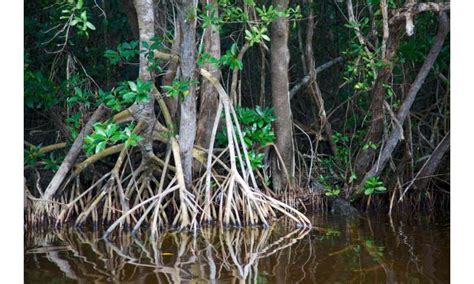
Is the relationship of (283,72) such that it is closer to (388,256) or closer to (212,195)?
(212,195)

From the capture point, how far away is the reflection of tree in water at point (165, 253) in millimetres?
4168

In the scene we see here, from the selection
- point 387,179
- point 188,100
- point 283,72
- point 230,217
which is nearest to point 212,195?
point 230,217

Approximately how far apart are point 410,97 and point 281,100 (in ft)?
3.94

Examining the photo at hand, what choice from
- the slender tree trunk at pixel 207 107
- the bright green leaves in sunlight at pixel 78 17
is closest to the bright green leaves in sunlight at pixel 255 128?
the slender tree trunk at pixel 207 107

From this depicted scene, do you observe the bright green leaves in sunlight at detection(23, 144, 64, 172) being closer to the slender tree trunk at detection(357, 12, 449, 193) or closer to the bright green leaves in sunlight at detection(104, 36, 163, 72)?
the bright green leaves in sunlight at detection(104, 36, 163, 72)

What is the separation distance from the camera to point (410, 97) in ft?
20.2

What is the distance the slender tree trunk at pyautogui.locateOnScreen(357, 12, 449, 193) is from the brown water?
27.2 inches

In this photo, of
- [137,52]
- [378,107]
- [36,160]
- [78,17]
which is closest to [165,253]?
[137,52]

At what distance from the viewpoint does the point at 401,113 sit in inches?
244

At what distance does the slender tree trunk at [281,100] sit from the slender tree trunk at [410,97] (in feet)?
2.48

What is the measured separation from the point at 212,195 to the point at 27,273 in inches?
85.1

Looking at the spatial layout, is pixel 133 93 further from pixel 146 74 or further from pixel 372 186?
pixel 372 186

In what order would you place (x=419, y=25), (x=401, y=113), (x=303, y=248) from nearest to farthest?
1. (x=303, y=248)
2. (x=401, y=113)
3. (x=419, y=25)

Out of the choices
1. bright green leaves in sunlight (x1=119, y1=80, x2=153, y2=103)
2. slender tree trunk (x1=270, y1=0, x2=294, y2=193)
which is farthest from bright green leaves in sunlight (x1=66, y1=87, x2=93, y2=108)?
slender tree trunk (x1=270, y1=0, x2=294, y2=193)
